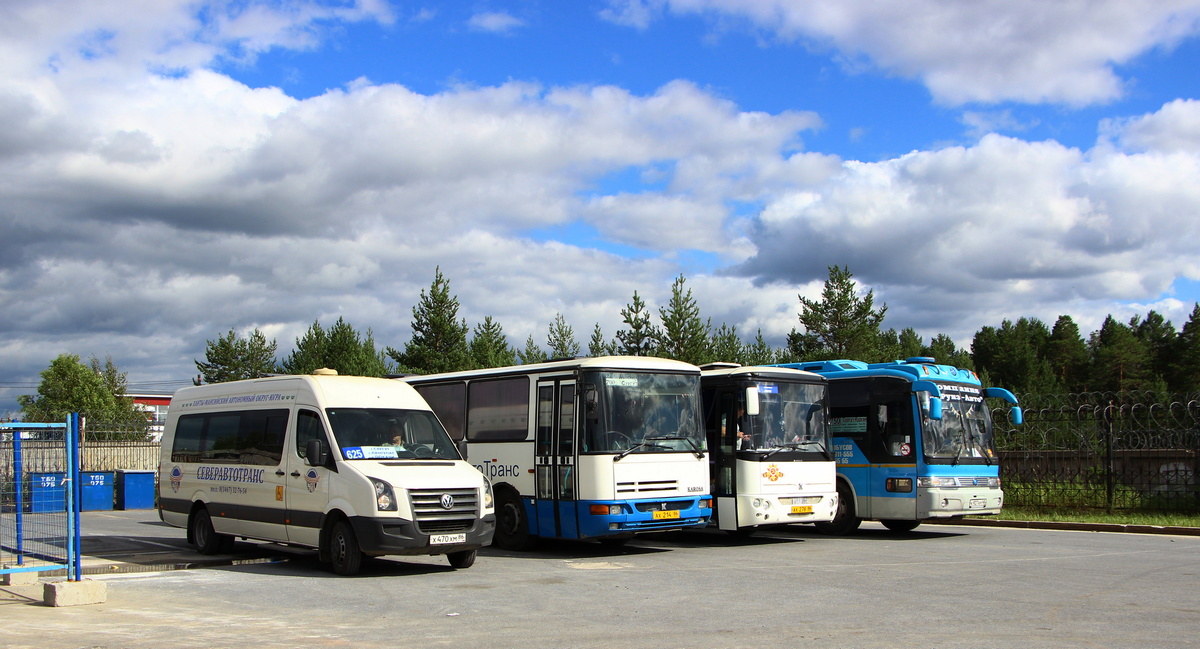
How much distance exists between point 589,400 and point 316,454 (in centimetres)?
409

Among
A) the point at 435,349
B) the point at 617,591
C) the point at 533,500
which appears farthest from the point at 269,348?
the point at 617,591

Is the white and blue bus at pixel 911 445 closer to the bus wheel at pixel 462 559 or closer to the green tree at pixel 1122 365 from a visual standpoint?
the bus wheel at pixel 462 559

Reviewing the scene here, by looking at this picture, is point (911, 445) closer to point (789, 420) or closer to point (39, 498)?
point (789, 420)

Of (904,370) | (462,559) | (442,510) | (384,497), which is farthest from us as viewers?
(904,370)

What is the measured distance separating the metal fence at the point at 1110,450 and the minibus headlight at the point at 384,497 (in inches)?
548

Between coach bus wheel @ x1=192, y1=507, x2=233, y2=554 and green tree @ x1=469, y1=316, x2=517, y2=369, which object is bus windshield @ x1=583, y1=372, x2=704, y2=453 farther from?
green tree @ x1=469, y1=316, x2=517, y2=369

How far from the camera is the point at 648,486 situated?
15.4 meters

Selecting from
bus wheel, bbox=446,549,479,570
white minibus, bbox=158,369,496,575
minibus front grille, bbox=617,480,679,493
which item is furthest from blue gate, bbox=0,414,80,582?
minibus front grille, bbox=617,480,679,493

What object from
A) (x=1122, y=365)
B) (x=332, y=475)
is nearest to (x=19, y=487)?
(x=332, y=475)

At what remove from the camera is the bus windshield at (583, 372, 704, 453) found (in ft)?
50.1

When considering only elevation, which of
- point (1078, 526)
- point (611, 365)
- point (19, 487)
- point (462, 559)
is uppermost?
point (611, 365)

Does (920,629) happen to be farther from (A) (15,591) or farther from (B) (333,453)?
(A) (15,591)

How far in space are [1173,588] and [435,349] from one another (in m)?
40.2

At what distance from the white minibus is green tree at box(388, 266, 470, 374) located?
3247 cm
